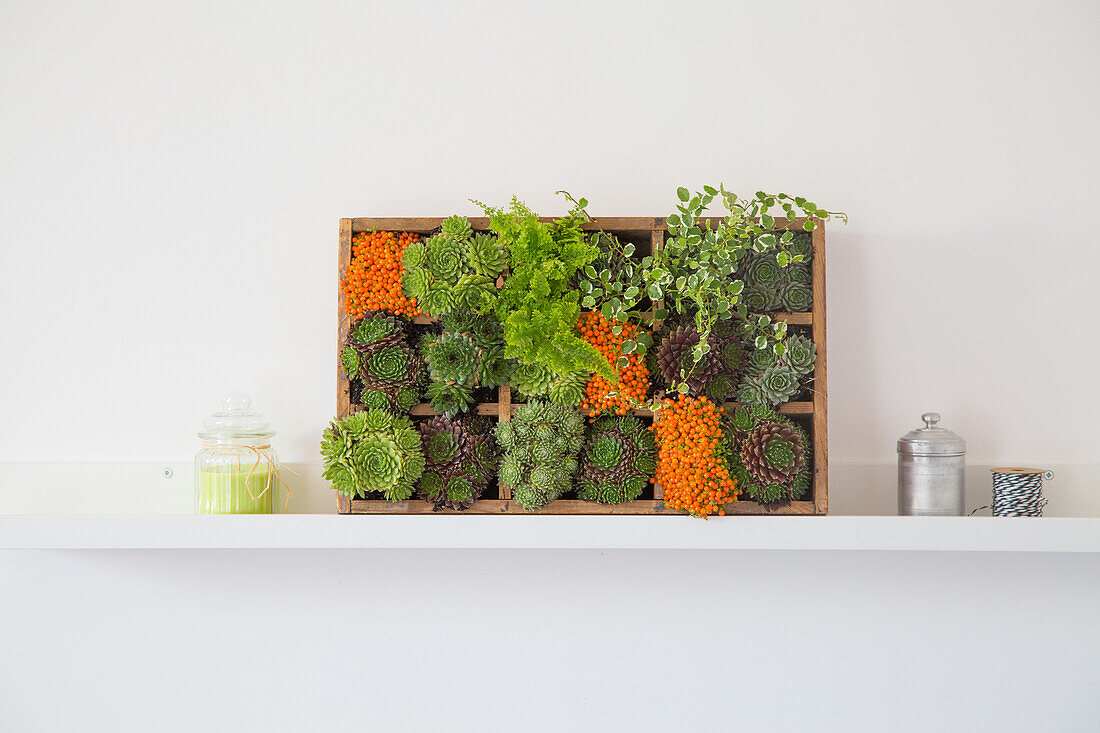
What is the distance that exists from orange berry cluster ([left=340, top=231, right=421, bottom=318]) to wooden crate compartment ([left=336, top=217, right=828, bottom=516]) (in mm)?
17

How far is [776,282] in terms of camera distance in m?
0.97

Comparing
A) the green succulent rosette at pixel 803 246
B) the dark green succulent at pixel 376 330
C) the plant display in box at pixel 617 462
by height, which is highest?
the green succulent rosette at pixel 803 246

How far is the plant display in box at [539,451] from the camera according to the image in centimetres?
94

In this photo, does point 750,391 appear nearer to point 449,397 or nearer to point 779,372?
point 779,372

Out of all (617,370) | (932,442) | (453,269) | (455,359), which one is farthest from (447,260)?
(932,442)

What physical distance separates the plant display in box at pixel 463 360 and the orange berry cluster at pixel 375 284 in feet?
0.22

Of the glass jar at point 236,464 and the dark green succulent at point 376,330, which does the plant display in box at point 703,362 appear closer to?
the dark green succulent at point 376,330

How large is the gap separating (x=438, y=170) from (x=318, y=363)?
0.34m

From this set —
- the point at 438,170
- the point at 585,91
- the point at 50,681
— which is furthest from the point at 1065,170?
the point at 50,681

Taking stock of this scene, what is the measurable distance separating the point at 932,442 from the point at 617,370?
44cm

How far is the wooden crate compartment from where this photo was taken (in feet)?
3.12

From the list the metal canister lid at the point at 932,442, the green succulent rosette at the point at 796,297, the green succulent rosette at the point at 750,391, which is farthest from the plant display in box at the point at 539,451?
the metal canister lid at the point at 932,442

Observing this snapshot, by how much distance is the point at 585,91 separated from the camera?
1095mm

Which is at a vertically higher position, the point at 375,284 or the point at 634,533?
the point at 375,284
